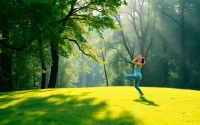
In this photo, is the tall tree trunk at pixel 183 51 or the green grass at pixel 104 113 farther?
the tall tree trunk at pixel 183 51

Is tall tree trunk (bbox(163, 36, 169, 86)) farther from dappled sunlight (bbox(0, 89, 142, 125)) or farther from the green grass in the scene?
dappled sunlight (bbox(0, 89, 142, 125))

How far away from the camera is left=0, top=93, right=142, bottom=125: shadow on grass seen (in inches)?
346

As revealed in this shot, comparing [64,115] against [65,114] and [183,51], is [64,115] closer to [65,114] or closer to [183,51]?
[65,114]

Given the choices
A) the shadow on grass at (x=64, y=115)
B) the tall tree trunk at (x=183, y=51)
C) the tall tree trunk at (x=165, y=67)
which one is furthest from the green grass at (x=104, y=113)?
the tall tree trunk at (x=165, y=67)

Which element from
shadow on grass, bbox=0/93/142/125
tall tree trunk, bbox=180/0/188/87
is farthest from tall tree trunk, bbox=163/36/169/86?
shadow on grass, bbox=0/93/142/125

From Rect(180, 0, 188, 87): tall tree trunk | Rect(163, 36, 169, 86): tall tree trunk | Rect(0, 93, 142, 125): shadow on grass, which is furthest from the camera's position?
Rect(163, 36, 169, 86): tall tree trunk

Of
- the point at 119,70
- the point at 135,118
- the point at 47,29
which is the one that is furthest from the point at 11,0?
the point at 119,70

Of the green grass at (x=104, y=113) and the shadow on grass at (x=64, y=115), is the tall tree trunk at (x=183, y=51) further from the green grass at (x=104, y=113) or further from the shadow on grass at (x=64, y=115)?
the shadow on grass at (x=64, y=115)

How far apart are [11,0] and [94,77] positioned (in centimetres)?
17362

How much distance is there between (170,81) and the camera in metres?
52.2

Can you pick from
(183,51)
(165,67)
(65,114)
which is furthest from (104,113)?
(165,67)

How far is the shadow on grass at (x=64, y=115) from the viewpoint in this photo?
28.9 ft

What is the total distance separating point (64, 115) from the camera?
32.0ft

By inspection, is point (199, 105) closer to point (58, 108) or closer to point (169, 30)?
point (58, 108)
